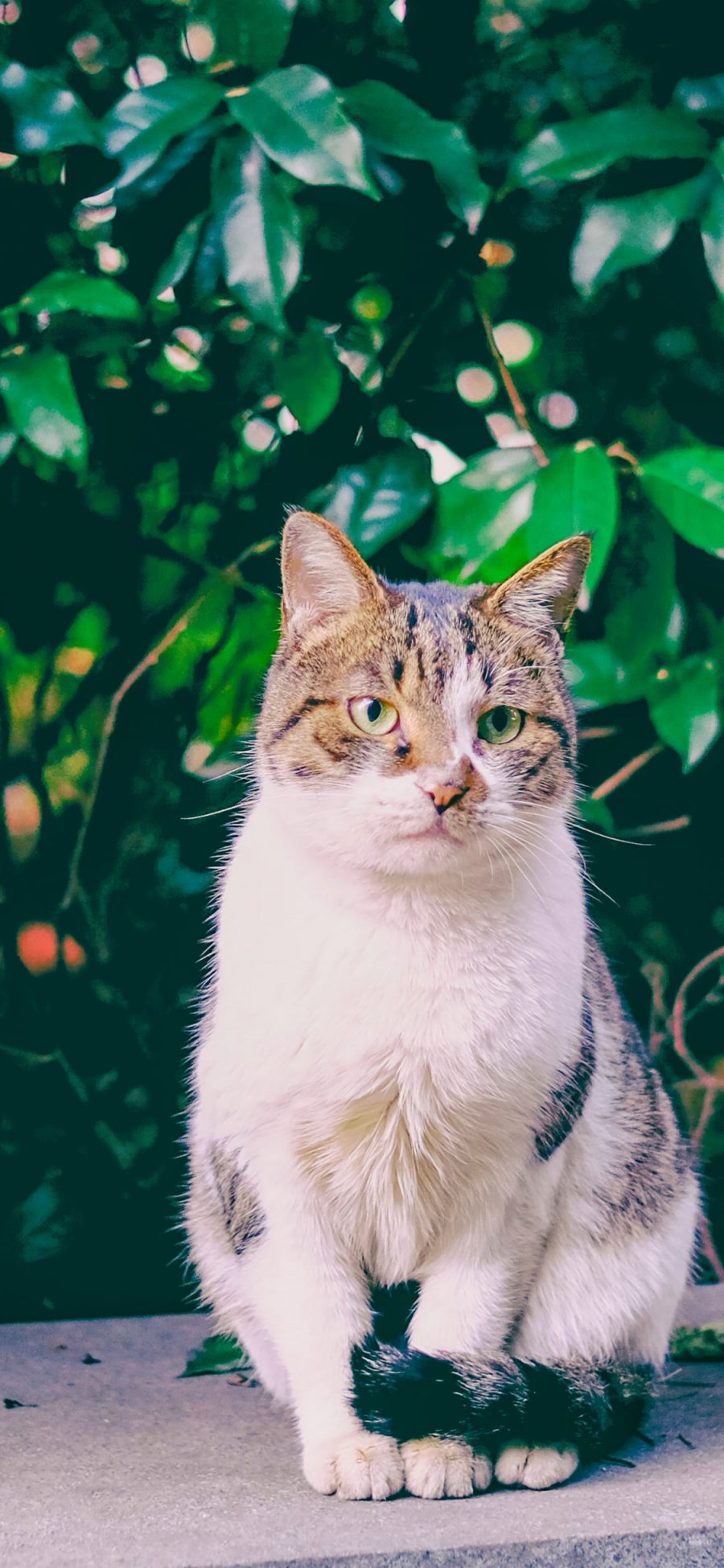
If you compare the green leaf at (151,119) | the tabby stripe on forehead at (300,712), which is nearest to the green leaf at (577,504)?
the tabby stripe on forehead at (300,712)

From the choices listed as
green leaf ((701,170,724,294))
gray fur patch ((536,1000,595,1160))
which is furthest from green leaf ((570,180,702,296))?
gray fur patch ((536,1000,595,1160))

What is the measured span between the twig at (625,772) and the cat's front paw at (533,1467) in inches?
28.5

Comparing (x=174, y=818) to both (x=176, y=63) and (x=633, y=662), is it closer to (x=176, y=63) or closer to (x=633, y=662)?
(x=633, y=662)

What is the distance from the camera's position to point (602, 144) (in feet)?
4.19

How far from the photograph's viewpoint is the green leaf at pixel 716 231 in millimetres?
1302

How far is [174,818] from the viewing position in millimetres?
1459

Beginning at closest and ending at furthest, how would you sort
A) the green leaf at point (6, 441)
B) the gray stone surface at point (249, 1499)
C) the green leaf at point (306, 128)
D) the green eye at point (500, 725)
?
the gray stone surface at point (249, 1499)
the green eye at point (500, 725)
the green leaf at point (306, 128)
the green leaf at point (6, 441)

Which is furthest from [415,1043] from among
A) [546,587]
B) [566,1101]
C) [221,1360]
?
[221,1360]

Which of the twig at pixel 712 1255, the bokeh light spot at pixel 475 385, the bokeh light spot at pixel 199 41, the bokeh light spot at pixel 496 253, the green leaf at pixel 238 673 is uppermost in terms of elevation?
the bokeh light spot at pixel 199 41

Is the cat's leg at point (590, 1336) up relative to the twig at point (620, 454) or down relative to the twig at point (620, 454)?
down

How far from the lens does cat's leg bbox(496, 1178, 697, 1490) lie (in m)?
0.99

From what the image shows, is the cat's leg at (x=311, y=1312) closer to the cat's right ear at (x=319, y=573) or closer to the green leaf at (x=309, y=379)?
the cat's right ear at (x=319, y=573)

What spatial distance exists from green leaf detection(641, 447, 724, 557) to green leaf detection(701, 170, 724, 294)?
0.58 feet

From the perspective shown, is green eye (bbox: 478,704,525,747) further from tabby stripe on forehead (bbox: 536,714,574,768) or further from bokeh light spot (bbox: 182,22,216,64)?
bokeh light spot (bbox: 182,22,216,64)
